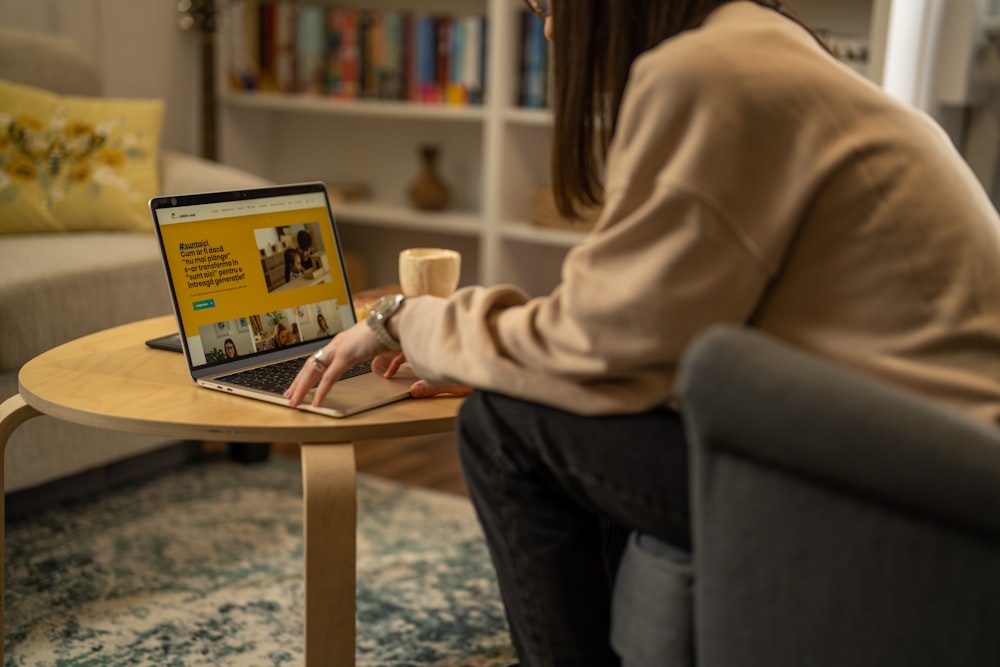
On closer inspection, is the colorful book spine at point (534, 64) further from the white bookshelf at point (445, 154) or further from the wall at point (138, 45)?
the wall at point (138, 45)

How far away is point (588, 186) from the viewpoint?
45.6 inches

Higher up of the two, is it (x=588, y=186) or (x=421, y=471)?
(x=588, y=186)

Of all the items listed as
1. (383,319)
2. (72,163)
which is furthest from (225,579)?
(72,163)

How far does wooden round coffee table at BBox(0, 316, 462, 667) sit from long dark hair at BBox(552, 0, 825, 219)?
0.33 metres

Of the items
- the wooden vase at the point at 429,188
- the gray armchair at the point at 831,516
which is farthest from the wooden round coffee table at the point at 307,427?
the wooden vase at the point at 429,188

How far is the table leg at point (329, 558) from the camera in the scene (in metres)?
1.12

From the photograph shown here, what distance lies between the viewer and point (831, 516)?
32.0 inches

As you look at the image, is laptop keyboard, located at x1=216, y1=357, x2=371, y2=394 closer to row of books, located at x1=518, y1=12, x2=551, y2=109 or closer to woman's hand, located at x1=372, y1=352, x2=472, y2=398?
woman's hand, located at x1=372, y1=352, x2=472, y2=398

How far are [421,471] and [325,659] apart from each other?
51.0 inches

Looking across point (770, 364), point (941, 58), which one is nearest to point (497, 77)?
point (941, 58)

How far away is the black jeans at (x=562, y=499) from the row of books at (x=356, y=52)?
225 cm

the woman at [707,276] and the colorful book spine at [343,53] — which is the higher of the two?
the colorful book spine at [343,53]

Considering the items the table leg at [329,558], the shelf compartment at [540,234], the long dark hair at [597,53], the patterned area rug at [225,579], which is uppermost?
the long dark hair at [597,53]

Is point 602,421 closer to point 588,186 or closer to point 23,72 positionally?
point 588,186
